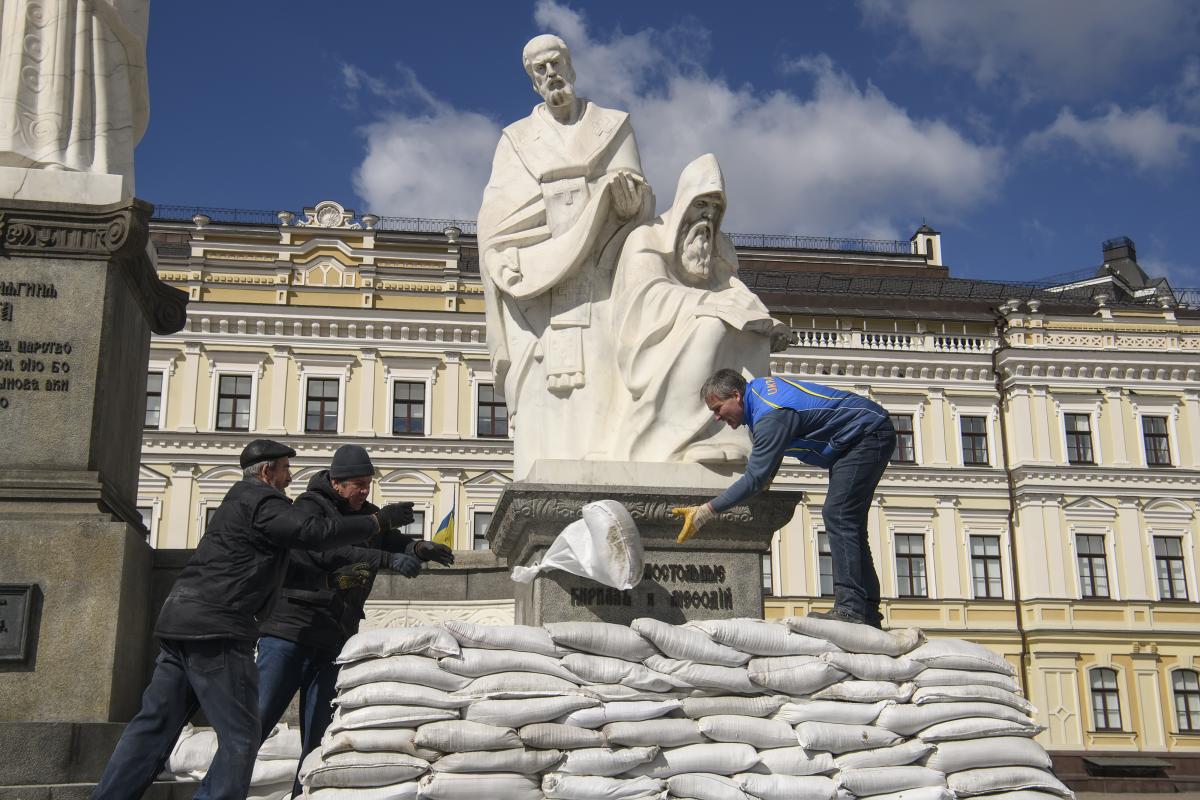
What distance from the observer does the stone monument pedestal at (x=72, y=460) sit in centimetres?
562

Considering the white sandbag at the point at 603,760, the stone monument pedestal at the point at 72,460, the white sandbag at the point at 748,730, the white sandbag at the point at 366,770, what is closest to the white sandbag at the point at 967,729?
the white sandbag at the point at 748,730

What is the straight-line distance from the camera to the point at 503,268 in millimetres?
6934

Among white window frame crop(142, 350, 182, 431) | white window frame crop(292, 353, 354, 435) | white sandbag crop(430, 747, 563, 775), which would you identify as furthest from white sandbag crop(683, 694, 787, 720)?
white window frame crop(142, 350, 182, 431)

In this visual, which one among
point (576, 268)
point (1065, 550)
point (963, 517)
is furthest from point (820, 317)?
point (576, 268)

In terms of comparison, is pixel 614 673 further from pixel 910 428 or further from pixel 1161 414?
pixel 1161 414

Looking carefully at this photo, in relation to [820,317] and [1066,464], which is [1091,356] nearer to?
[1066,464]

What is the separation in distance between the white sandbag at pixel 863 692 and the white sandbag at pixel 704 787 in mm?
551

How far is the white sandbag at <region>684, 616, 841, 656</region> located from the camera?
199 inches

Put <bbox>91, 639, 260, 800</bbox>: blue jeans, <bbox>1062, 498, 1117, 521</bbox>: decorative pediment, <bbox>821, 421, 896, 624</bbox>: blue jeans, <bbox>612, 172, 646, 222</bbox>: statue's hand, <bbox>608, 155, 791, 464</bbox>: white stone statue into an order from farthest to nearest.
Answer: <bbox>1062, 498, 1117, 521</bbox>: decorative pediment → <bbox>612, 172, 646, 222</bbox>: statue's hand → <bbox>608, 155, 791, 464</bbox>: white stone statue → <bbox>821, 421, 896, 624</bbox>: blue jeans → <bbox>91, 639, 260, 800</bbox>: blue jeans

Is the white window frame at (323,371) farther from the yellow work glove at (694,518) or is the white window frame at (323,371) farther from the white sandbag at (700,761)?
the white sandbag at (700,761)

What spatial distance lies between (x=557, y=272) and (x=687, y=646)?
2.46m

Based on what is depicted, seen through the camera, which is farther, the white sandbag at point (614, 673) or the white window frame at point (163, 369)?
the white window frame at point (163, 369)

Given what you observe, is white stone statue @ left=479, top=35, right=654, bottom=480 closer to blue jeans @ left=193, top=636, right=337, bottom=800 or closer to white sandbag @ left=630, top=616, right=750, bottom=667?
white sandbag @ left=630, top=616, right=750, bottom=667

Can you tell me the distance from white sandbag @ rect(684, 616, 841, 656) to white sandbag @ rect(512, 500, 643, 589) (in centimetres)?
43
